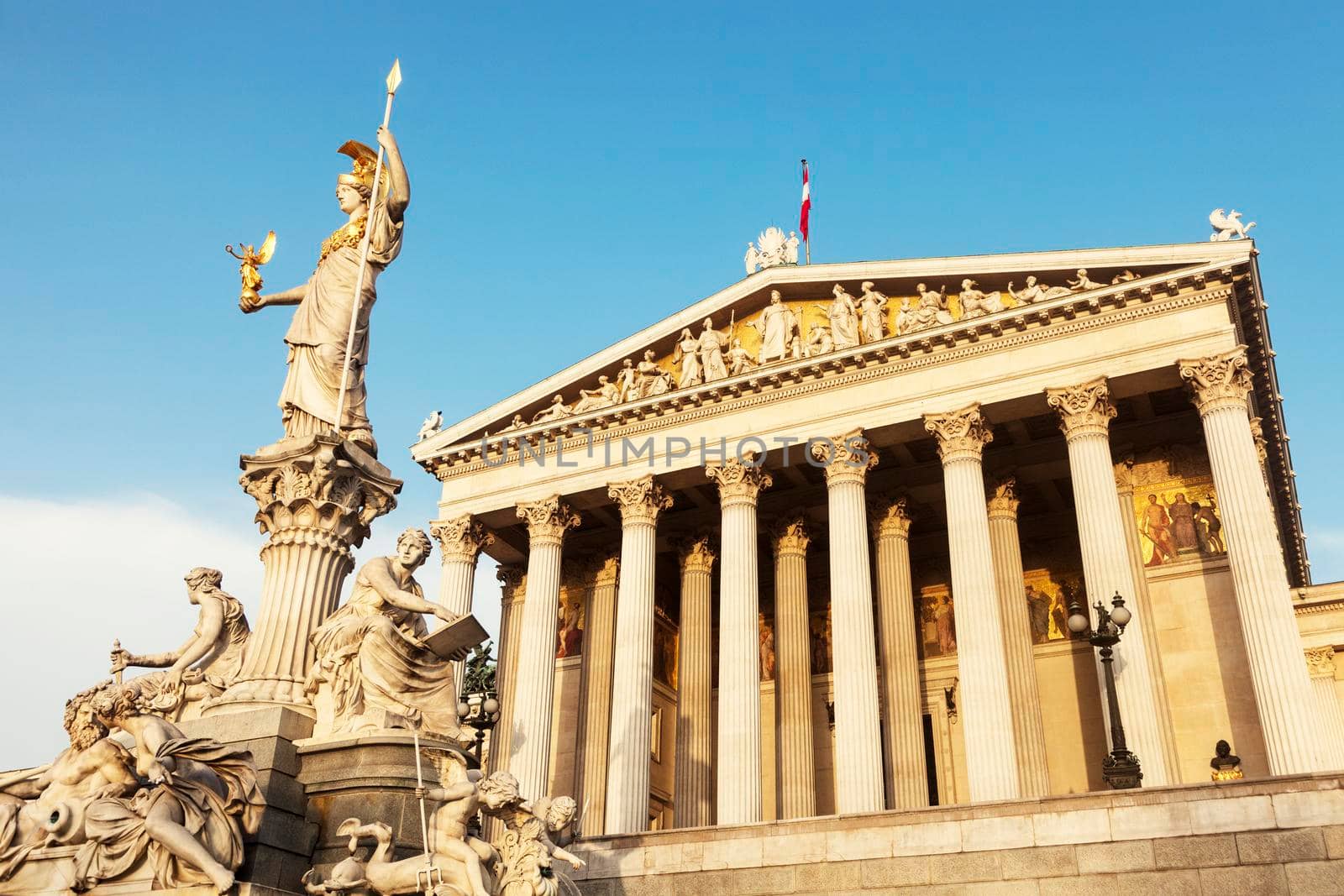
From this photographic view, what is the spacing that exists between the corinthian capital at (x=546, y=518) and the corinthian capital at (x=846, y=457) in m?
7.19

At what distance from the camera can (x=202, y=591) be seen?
31.4ft

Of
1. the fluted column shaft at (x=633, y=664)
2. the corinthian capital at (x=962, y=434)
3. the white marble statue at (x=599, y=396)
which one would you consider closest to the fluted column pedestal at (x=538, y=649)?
the fluted column shaft at (x=633, y=664)

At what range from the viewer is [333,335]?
409 inches

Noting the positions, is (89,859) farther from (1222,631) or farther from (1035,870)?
(1222,631)

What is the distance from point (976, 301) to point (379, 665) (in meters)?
21.1

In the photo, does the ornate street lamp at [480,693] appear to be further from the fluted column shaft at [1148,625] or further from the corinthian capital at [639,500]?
the fluted column shaft at [1148,625]

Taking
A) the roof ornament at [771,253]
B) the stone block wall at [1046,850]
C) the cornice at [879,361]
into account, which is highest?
the roof ornament at [771,253]

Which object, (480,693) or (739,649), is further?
(739,649)

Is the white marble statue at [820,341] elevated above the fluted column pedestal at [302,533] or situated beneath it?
elevated above

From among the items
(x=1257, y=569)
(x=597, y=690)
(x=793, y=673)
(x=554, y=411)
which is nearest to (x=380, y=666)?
(x=1257, y=569)

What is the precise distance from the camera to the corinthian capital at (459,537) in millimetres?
30656

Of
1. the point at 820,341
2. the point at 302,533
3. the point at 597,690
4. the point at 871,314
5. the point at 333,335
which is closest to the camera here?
the point at 302,533

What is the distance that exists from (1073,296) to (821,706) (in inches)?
550

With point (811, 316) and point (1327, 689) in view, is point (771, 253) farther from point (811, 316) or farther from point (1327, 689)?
point (1327, 689)
